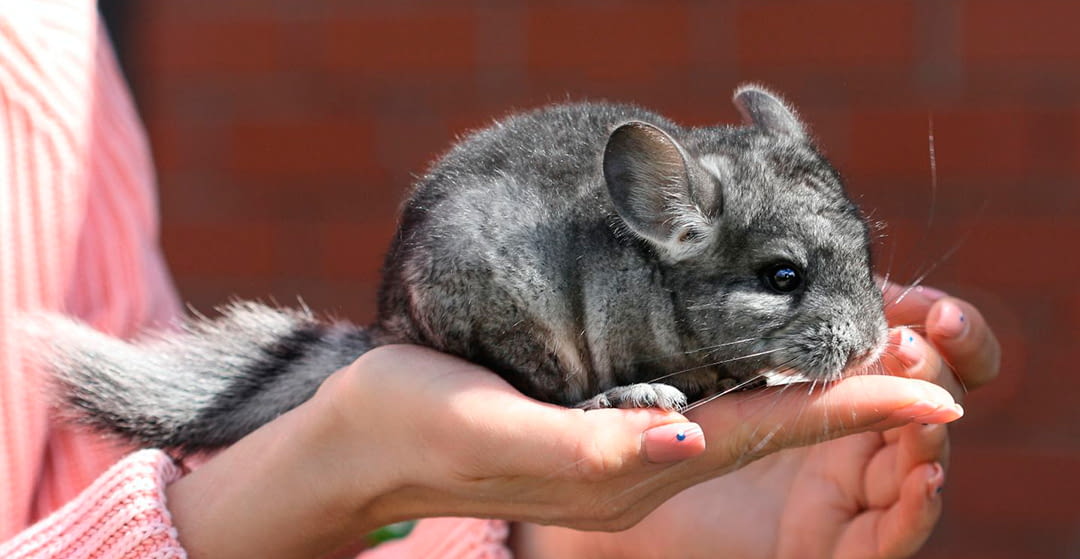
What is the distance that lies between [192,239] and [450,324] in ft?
6.25

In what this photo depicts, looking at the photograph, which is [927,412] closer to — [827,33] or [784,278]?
[784,278]

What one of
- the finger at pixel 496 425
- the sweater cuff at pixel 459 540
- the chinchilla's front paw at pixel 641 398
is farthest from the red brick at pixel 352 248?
the chinchilla's front paw at pixel 641 398

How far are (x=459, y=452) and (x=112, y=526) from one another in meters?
0.47

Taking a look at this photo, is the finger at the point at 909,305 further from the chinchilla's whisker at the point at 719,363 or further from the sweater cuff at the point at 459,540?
the sweater cuff at the point at 459,540

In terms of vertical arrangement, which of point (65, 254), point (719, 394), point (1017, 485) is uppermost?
point (65, 254)

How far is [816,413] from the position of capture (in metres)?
1.40

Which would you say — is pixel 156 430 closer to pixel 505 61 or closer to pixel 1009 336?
pixel 505 61

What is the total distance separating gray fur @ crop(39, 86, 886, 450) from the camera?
158cm

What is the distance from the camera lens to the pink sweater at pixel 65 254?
1785 millimetres

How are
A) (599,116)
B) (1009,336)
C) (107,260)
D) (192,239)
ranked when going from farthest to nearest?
(192,239)
(1009,336)
(107,260)
(599,116)

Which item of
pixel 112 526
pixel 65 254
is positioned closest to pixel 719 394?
pixel 112 526

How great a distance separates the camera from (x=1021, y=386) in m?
2.91

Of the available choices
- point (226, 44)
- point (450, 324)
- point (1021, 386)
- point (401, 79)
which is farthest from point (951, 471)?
point (226, 44)

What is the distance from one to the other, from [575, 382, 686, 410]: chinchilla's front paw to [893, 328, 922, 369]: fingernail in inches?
11.7
